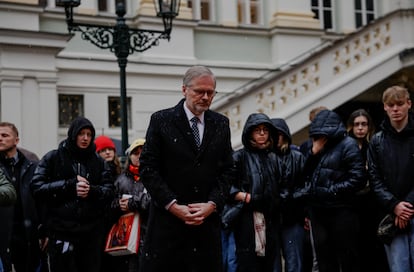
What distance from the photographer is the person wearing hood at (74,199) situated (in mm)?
7445

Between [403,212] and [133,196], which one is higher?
[133,196]

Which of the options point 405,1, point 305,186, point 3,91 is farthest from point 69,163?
point 405,1

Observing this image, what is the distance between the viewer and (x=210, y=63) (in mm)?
16797

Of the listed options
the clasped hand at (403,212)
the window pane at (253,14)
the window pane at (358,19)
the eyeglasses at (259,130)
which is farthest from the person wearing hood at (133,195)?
the window pane at (358,19)

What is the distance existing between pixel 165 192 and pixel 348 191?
242 centimetres

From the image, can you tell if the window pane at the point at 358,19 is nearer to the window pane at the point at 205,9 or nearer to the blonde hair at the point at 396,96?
the window pane at the point at 205,9

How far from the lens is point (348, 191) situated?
7152 millimetres

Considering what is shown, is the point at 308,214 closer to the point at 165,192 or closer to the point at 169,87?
the point at 165,192

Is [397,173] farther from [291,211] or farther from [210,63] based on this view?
[210,63]

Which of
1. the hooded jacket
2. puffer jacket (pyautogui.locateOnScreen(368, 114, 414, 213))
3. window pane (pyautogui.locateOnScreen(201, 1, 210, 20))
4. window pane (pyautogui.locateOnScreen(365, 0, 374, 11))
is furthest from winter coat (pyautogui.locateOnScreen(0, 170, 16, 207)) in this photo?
window pane (pyautogui.locateOnScreen(365, 0, 374, 11))

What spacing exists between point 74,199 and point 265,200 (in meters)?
1.87

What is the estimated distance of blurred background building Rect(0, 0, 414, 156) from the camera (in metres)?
14.3

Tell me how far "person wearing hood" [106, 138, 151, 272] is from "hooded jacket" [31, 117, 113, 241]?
1.01 feet

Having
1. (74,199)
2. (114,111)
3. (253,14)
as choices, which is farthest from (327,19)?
(74,199)
